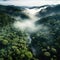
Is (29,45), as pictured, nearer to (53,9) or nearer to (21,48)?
(21,48)

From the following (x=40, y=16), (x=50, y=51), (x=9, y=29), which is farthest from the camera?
(x=40, y=16)

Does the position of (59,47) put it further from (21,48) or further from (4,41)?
(4,41)

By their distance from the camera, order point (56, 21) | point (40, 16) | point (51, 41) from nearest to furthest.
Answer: point (51, 41)
point (56, 21)
point (40, 16)

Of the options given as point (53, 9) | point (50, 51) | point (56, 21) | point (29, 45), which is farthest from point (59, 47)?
point (53, 9)

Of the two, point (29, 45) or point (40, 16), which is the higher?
point (40, 16)

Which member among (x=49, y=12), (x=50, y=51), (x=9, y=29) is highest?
(x=49, y=12)

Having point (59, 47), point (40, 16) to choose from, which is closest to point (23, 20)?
point (40, 16)

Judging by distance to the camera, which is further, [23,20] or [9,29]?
[23,20]
